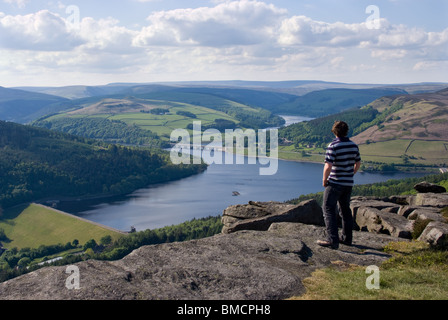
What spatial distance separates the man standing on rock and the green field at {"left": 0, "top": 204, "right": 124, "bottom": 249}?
82.0 m

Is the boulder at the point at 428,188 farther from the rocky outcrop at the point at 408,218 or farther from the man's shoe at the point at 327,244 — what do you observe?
the man's shoe at the point at 327,244

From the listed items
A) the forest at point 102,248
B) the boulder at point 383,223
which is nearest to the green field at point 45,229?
the forest at point 102,248

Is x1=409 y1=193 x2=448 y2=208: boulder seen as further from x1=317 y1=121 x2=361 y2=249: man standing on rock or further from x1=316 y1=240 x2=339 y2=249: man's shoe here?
x1=316 y1=240 x2=339 y2=249: man's shoe

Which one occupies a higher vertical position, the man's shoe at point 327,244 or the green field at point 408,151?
the man's shoe at point 327,244

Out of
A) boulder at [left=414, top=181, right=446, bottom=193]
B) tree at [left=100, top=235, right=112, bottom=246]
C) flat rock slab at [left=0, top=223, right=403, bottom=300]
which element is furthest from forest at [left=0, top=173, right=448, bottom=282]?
flat rock slab at [left=0, top=223, right=403, bottom=300]

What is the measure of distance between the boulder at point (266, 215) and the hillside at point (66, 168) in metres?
136

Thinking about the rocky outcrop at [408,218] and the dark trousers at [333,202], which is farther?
the rocky outcrop at [408,218]

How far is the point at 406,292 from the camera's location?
8883 mm

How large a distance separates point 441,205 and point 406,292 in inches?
448

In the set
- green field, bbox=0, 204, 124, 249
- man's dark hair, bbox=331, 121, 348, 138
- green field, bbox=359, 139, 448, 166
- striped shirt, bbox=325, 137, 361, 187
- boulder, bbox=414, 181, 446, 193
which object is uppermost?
man's dark hair, bbox=331, 121, 348, 138

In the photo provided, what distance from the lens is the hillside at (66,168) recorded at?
15225cm

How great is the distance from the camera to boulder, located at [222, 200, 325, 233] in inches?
640

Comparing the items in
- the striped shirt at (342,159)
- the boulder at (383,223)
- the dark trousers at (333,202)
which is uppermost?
the striped shirt at (342,159)
